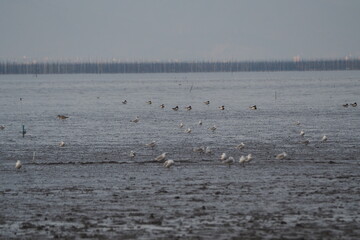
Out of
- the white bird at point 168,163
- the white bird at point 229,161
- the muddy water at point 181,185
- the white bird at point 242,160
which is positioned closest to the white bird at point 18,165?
the muddy water at point 181,185

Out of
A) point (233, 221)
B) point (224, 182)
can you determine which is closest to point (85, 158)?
point (224, 182)

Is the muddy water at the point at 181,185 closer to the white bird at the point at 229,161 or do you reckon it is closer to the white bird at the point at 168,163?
the white bird at the point at 168,163

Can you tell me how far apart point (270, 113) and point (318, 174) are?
1081 inches

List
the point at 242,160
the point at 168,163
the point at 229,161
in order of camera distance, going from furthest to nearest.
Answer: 1. the point at 229,161
2. the point at 242,160
3. the point at 168,163

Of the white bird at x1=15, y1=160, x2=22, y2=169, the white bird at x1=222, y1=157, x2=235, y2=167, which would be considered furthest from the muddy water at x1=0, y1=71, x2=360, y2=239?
the white bird at x1=222, y1=157, x2=235, y2=167

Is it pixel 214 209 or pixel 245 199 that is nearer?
pixel 214 209

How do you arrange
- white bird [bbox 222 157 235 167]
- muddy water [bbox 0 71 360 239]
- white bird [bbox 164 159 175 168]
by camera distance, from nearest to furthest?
muddy water [bbox 0 71 360 239] < white bird [bbox 164 159 175 168] < white bird [bbox 222 157 235 167]

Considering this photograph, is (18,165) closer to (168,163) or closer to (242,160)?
(168,163)

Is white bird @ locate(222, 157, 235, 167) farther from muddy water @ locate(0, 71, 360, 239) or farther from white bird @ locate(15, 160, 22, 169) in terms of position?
white bird @ locate(15, 160, 22, 169)

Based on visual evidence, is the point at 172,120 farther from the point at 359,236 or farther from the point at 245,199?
the point at 359,236

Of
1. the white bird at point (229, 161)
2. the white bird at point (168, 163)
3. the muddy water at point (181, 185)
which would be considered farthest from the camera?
the white bird at point (229, 161)

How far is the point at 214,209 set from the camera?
15055 mm

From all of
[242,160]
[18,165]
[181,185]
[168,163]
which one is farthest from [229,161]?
[18,165]

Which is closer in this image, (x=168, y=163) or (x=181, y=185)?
(x=181, y=185)
